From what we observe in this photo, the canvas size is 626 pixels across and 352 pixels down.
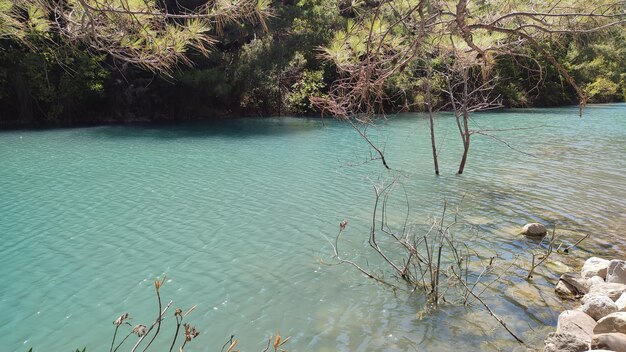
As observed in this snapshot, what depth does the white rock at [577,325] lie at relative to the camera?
336 centimetres

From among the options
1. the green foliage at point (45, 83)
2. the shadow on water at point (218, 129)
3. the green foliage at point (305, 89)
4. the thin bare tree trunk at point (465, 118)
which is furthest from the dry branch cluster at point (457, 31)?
the green foliage at point (45, 83)

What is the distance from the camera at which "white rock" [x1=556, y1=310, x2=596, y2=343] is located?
3364 millimetres

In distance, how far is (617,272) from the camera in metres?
4.43

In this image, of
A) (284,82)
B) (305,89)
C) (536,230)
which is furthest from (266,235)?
(284,82)

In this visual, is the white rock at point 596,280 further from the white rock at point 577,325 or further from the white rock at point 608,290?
the white rock at point 577,325

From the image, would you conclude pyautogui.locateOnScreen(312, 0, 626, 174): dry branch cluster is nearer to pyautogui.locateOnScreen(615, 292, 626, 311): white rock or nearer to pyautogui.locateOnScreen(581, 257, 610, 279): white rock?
pyautogui.locateOnScreen(615, 292, 626, 311): white rock

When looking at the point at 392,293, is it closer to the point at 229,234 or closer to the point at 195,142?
the point at 229,234

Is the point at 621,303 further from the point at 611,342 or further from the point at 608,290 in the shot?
the point at 611,342

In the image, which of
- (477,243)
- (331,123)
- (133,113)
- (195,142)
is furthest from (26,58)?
(477,243)

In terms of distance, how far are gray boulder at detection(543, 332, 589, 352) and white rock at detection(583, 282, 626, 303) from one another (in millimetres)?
878

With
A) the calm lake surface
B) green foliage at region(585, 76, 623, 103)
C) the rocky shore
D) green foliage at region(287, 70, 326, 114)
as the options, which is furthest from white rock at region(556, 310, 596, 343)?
green foliage at region(585, 76, 623, 103)

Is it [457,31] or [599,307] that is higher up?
[457,31]

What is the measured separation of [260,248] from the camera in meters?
5.84

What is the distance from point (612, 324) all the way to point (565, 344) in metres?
0.36
